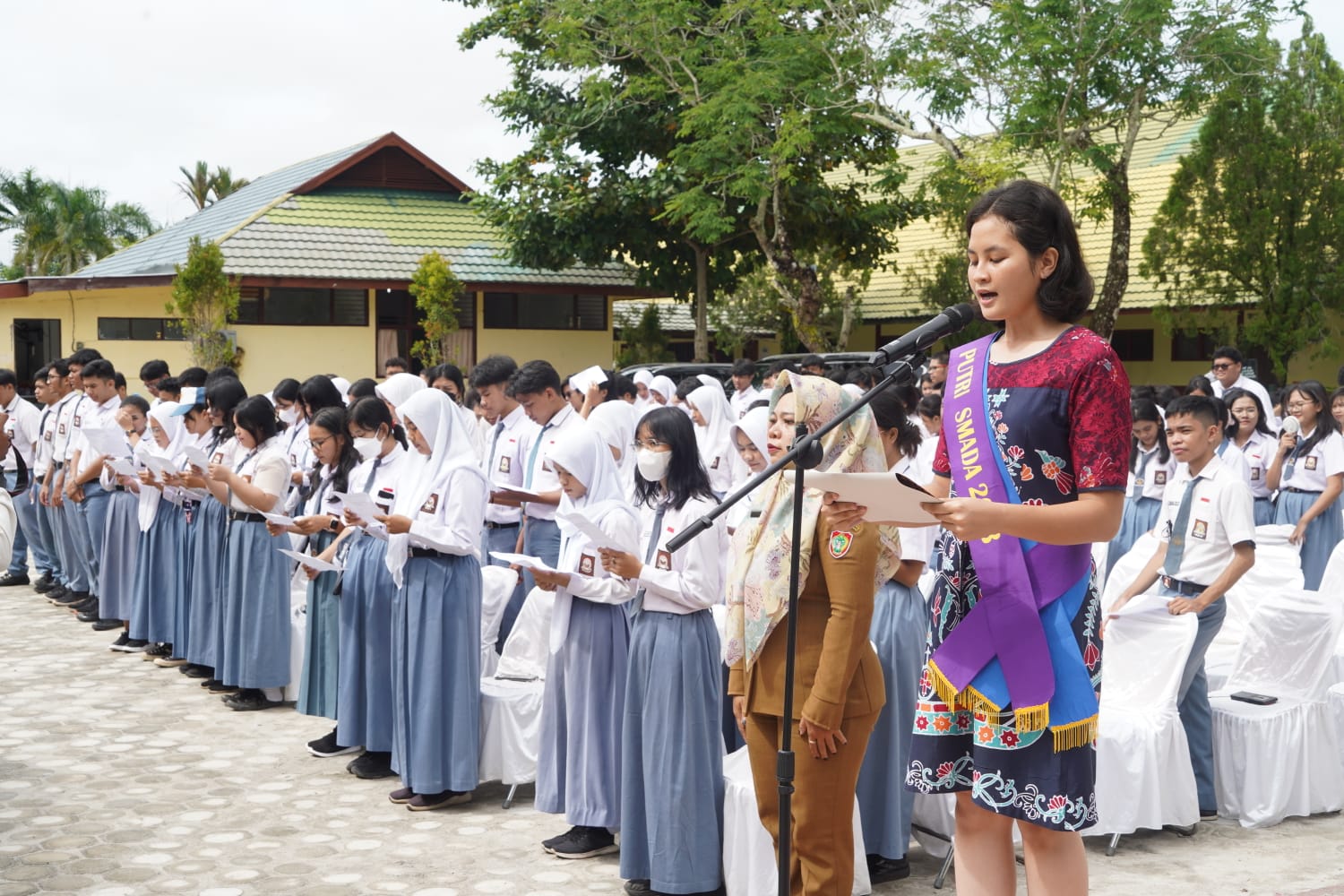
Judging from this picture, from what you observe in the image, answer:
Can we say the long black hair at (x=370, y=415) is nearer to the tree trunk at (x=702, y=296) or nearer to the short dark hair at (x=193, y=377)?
the short dark hair at (x=193, y=377)

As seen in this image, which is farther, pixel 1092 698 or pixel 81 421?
pixel 81 421

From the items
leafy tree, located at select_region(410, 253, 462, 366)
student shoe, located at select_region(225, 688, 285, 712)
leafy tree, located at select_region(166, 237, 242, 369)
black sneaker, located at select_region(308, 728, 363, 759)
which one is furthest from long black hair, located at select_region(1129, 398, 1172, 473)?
leafy tree, located at select_region(166, 237, 242, 369)

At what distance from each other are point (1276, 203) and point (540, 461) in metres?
13.8

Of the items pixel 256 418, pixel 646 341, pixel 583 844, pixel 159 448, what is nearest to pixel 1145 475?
pixel 583 844

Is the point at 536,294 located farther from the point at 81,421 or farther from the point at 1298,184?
the point at 81,421

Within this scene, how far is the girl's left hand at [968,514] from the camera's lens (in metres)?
2.53

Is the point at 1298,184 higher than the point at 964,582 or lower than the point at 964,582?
higher

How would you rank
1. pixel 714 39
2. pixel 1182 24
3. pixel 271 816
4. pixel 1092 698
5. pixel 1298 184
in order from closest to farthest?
1. pixel 1092 698
2. pixel 271 816
3. pixel 1182 24
4. pixel 1298 184
5. pixel 714 39

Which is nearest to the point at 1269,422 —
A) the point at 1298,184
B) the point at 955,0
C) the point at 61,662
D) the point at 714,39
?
the point at 955,0

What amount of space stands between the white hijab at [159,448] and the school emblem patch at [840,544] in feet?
21.4

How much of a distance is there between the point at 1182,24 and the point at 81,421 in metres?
12.0

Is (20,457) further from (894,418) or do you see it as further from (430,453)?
(894,418)

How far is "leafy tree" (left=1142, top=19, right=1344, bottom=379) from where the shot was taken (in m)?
17.8

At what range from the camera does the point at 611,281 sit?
26188 millimetres
